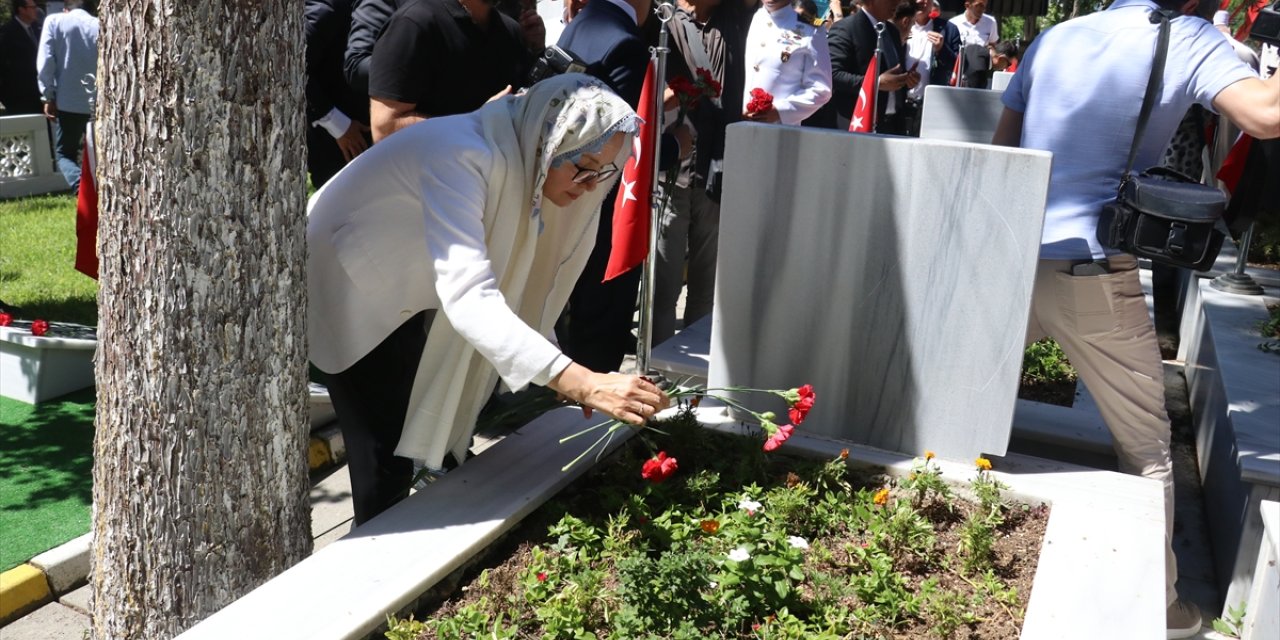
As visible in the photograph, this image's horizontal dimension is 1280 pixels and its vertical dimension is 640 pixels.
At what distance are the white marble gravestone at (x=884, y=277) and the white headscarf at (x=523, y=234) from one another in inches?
22.6

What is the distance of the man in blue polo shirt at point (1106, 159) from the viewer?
3.32m

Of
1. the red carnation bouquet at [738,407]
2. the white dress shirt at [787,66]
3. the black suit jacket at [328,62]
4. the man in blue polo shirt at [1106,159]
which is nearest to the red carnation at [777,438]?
the red carnation bouquet at [738,407]

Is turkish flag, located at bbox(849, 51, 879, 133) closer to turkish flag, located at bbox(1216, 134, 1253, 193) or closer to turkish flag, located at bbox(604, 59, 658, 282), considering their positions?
turkish flag, located at bbox(1216, 134, 1253, 193)

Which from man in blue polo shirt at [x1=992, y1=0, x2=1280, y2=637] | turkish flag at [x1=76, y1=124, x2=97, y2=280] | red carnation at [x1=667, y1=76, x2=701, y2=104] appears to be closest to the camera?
man in blue polo shirt at [x1=992, y1=0, x2=1280, y2=637]

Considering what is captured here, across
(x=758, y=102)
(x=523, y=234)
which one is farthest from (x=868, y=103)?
(x=523, y=234)

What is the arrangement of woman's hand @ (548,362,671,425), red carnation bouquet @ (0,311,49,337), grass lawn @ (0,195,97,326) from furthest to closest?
grass lawn @ (0,195,97,326), red carnation bouquet @ (0,311,49,337), woman's hand @ (548,362,671,425)

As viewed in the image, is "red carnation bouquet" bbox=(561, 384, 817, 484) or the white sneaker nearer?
"red carnation bouquet" bbox=(561, 384, 817, 484)

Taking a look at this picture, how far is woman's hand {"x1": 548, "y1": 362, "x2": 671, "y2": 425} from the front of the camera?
8.46ft

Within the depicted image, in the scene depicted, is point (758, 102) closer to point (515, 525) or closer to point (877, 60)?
point (877, 60)

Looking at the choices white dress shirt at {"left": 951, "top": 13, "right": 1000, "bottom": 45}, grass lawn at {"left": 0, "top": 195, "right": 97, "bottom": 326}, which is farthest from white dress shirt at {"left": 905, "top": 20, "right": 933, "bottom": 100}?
grass lawn at {"left": 0, "top": 195, "right": 97, "bottom": 326}

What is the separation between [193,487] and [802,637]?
1.40 meters

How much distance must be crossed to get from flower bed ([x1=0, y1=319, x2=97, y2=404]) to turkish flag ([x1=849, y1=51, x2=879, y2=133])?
14.8ft

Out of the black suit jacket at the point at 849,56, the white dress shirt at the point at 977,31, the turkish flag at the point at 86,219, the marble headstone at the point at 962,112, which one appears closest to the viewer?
the turkish flag at the point at 86,219

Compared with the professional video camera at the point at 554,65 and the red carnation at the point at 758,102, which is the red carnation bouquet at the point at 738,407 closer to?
the professional video camera at the point at 554,65
